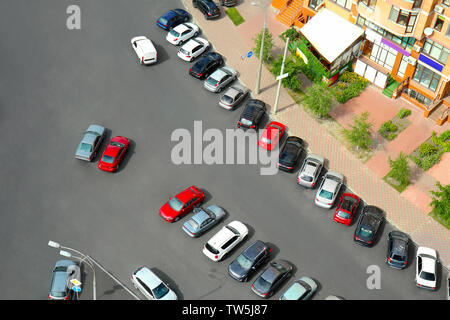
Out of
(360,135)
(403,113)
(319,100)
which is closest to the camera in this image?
(360,135)

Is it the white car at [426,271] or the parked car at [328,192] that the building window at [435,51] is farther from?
the white car at [426,271]

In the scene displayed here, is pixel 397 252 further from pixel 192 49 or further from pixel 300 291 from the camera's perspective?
pixel 192 49

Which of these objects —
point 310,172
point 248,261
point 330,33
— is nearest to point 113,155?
point 248,261

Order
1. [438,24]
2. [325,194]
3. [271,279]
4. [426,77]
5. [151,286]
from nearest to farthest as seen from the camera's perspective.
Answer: [151,286] < [271,279] < [325,194] < [438,24] < [426,77]

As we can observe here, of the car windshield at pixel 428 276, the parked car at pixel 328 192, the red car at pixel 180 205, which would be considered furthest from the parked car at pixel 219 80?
the car windshield at pixel 428 276

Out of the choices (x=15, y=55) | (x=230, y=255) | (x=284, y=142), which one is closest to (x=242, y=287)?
(x=230, y=255)

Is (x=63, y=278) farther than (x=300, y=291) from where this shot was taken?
Yes

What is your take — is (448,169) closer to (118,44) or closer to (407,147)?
(407,147)
